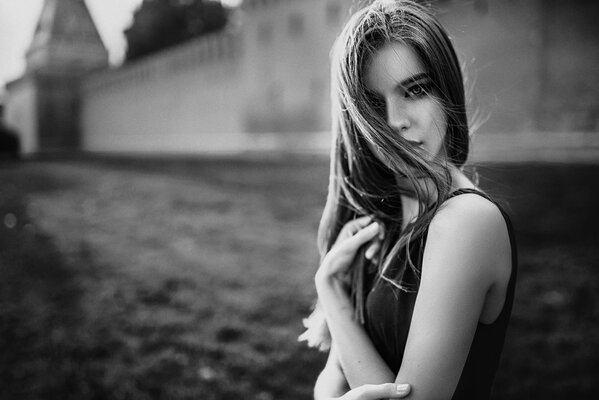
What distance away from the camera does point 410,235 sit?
1.11 metres

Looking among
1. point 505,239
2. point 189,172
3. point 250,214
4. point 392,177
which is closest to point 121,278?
point 250,214

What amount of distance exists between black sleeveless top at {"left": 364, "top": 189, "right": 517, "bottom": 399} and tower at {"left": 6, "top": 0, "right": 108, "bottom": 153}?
1029 inches

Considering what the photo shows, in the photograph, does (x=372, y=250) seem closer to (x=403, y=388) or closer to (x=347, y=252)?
(x=347, y=252)

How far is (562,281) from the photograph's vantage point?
411cm

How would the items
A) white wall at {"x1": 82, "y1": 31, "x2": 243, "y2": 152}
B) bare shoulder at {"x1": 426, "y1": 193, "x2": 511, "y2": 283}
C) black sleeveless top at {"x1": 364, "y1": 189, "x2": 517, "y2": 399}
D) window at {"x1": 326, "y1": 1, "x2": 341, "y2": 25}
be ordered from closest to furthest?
bare shoulder at {"x1": 426, "y1": 193, "x2": 511, "y2": 283} < black sleeveless top at {"x1": 364, "y1": 189, "x2": 517, "y2": 399} < window at {"x1": 326, "y1": 1, "x2": 341, "y2": 25} < white wall at {"x1": 82, "y1": 31, "x2": 243, "y2": 152}

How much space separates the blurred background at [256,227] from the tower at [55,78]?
10470 mm

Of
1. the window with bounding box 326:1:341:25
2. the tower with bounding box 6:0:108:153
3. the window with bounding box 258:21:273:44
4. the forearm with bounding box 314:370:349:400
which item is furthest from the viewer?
the tower with bounding box 6:0:108:153

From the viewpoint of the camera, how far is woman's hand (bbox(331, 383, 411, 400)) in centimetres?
102

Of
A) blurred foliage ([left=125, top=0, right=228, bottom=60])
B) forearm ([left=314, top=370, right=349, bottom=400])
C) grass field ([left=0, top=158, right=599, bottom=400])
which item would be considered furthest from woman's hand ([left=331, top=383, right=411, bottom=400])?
blurred foliage ([left=125, top=0, right=228, bottom=60])

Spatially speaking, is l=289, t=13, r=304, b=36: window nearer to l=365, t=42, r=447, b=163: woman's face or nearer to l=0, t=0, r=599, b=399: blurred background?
l=0, t=0, r=599, b=399: blurred background

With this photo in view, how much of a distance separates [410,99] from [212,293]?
3.36 m

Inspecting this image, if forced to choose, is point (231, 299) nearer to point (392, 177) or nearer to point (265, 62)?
point (392, 177)

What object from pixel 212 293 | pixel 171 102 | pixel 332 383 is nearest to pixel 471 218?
pixel 332 383

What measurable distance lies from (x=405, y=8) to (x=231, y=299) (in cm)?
324
